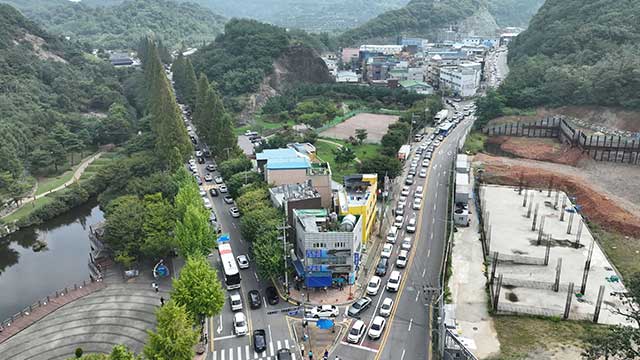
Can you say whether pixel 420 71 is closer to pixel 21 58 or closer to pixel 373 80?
pixel 373 80

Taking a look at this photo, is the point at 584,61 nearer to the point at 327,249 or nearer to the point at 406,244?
the point at 406,244

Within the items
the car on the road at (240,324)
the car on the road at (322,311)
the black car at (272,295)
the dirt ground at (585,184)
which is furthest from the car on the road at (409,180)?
the car on the road at (240,324)

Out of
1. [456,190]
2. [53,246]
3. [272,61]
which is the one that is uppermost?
[272,61]

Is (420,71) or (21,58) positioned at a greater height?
(21,58)

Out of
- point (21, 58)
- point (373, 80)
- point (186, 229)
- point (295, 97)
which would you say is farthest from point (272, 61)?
point (186, 229)

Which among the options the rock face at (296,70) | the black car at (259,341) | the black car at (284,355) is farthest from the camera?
the rock face at (296,70)

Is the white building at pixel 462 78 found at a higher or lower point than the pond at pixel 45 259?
higher

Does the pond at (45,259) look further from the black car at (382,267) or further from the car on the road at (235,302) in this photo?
the black car at (382,267)
